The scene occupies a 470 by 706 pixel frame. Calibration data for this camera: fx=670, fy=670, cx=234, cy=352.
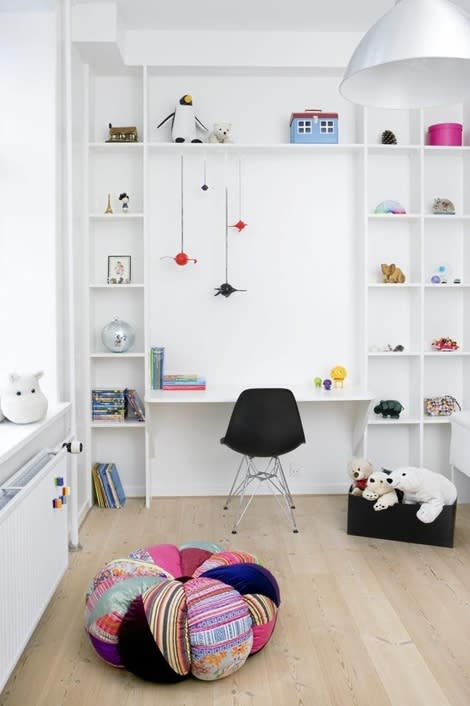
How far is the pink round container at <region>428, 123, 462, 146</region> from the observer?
13.8 ft

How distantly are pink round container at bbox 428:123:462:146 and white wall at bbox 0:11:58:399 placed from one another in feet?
7.78

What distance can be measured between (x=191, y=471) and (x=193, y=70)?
2562 mm

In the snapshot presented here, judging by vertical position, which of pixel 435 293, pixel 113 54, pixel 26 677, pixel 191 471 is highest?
pixel 113 54

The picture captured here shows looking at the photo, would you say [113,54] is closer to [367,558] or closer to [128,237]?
[128,237]

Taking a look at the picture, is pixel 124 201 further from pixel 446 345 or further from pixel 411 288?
pixel 446 345

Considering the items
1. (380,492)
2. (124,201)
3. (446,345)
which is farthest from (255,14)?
(380,492)

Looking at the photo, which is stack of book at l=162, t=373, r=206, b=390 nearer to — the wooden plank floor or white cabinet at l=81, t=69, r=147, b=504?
white cabinet at l=81, t=69, r=147, b=504

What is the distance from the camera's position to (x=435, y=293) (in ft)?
14.5

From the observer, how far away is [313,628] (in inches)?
Answer: 103

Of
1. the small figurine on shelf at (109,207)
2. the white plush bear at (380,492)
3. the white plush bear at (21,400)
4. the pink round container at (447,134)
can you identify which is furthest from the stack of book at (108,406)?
the pink round container at (447,134)

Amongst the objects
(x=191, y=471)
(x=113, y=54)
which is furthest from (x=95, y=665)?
(x=113, y=54)

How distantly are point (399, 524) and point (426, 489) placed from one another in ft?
0.81

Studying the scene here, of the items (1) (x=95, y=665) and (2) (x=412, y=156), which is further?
(2) (x=412, y=156)

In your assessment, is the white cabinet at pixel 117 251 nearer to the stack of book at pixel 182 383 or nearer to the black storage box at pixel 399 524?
the stack of book at pixel 182 383
